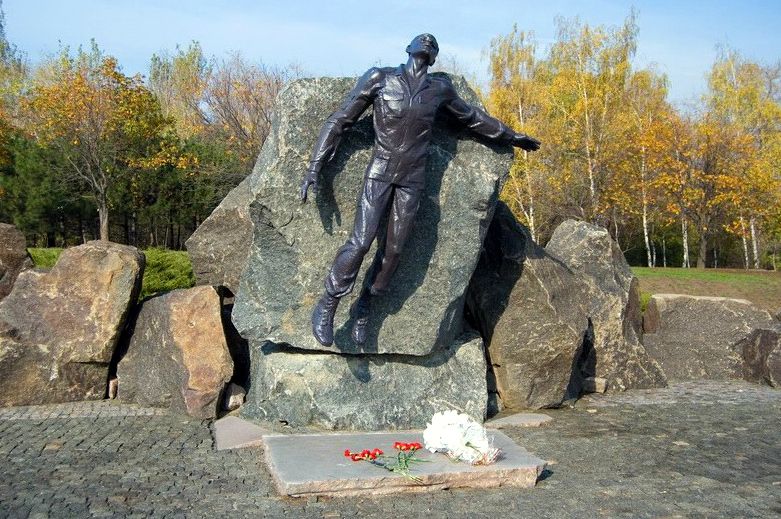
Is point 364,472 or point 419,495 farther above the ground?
point 364,472

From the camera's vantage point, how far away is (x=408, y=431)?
6777mm

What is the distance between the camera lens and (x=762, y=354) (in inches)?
376

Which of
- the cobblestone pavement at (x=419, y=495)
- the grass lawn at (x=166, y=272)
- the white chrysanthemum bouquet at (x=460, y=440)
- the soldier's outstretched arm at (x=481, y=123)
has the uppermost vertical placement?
the soldier's outstretched arm at (x=481, y=123)

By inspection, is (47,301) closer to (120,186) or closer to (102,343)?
(102,343)

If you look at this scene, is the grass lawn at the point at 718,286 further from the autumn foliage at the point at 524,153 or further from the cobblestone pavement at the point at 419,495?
the cobblestone pavement at the point at 419,495

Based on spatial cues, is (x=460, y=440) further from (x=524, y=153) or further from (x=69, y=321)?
(x=524, y=153)

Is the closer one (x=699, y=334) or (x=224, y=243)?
(x=224, y=243)

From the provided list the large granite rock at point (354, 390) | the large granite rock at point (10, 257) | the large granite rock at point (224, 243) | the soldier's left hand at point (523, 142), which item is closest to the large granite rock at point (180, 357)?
the large granite rock at point (354, 390)

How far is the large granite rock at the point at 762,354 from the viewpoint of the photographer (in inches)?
368

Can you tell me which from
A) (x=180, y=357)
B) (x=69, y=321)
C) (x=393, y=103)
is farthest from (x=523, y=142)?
(x=69, y=321)

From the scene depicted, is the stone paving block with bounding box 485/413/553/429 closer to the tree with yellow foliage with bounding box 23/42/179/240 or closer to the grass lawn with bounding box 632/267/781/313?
the grass lawn with bounding box 632/267/781/313

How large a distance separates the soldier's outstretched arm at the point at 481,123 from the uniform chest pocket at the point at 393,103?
0.49 m

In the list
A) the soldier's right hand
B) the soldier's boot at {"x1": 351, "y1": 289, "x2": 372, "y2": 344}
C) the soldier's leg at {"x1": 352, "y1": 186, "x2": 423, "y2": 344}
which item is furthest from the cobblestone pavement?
the soldier's right hand

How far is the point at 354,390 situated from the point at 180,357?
64.7 inches
